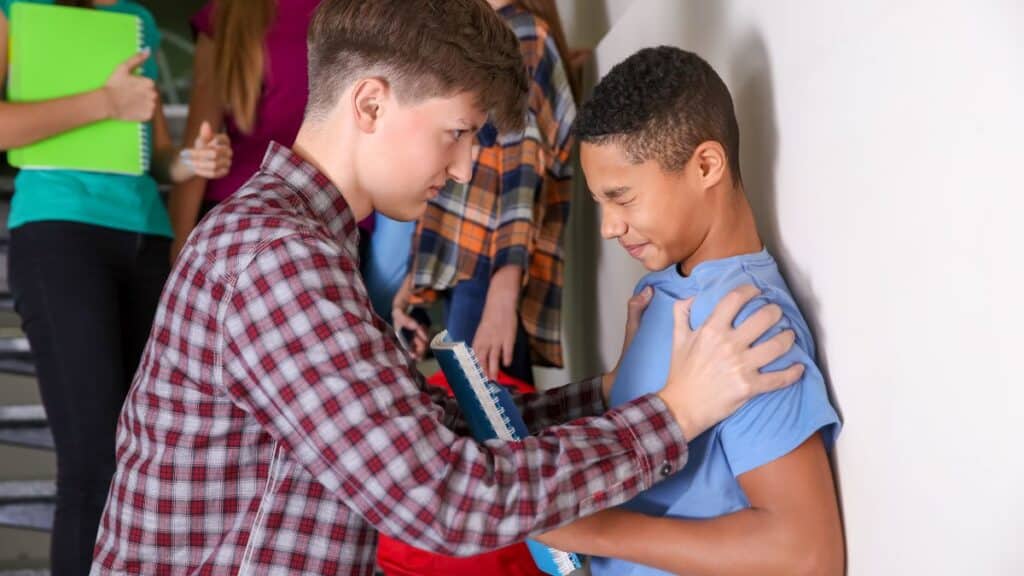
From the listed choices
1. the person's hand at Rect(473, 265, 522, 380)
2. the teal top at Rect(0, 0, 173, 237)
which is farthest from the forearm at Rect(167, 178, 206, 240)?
the person's hand at Rect(473, 265, 522, 380)

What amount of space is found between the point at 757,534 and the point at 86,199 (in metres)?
1.43

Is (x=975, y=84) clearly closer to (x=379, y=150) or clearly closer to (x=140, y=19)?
(x=379, y=150)

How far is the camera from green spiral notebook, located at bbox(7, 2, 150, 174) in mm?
2045

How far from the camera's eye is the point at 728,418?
Answer: 1140mm

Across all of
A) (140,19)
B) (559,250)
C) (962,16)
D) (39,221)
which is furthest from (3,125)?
(962,16)

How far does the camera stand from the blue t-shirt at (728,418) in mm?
1110

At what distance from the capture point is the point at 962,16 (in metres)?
0.84

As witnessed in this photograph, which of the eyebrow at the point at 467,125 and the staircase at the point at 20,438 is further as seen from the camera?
the staircase at the point at 20,438

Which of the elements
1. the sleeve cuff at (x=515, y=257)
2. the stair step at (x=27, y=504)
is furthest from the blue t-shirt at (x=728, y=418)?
the stair step at (x=27, y=504)

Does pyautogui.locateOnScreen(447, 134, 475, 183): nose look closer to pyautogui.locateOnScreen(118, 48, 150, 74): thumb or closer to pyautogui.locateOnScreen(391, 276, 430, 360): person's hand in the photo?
pyautogui.locateOnScreen(391, 276, 430, 360): person's hand

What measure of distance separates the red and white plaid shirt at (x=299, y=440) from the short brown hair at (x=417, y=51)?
12cm

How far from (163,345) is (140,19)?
1.28 m

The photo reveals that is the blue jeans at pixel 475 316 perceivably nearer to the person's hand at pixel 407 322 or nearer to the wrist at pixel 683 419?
the person's hand at pixel 407 322

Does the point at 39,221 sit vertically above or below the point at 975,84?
below
